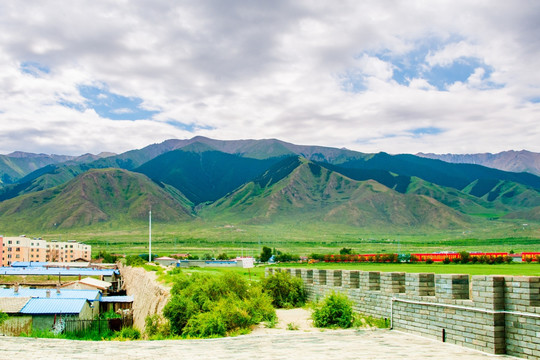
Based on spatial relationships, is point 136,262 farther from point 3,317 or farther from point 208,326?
point 208,326

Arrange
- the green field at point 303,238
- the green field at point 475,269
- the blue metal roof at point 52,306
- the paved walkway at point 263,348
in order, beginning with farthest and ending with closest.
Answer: the green field at point 303,238
the blue metal roof at point 52,306
the green field at point 475,269
the paved walkway at point 263,348

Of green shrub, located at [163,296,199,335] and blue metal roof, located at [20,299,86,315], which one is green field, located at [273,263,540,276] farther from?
blue metal roof, located at [20,299,86,315]

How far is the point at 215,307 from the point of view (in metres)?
17.2

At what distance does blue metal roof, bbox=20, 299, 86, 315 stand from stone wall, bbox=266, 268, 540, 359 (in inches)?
810

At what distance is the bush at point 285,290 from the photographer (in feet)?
78.9

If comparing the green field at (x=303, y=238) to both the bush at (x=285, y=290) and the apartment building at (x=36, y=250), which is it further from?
the bush at (x=285, y=290)

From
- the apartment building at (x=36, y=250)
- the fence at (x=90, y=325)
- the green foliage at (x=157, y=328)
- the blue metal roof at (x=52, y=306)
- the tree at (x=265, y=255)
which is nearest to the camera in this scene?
the green foliage at (x=157, y=328)

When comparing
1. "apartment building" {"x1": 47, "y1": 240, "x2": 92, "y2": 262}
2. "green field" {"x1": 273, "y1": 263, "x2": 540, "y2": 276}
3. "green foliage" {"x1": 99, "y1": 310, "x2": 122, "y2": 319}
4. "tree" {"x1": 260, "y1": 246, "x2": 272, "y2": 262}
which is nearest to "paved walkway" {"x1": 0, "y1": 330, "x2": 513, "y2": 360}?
"green field" {"x1": 273, "y1": 263, "x2": 540, "y2": 276}

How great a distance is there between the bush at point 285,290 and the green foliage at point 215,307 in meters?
3.37

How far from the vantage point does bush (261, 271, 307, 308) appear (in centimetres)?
2406

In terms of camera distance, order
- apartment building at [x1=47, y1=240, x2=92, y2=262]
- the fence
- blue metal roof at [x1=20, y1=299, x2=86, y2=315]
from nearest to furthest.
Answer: the fence < blue metal roof at [x1=20, y1=299, x2=86, y2=315] < apartment building at [x1=47, y1=240, x2=92, y2=262]

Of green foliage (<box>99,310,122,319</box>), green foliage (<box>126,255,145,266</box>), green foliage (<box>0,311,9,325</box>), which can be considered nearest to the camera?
green foliage (<box>0,311,9,325</box>)

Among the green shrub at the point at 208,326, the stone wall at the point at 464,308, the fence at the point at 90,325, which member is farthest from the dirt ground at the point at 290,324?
the fence at the point at 90,325

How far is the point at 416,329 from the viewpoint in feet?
46.2
